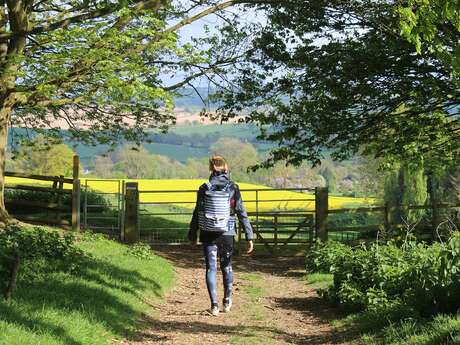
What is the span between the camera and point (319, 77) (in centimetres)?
1554

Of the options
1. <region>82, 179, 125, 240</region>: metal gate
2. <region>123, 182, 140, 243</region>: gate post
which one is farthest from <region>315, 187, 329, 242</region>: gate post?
<region>82, 179, 125, 240</region>: metal gate

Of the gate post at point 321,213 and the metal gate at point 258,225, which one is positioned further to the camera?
the metal gate at point 258,225

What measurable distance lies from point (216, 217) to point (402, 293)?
2.62 m

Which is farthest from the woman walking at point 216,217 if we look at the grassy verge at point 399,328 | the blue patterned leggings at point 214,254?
the grassy verge at point 399,328

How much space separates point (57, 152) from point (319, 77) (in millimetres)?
61019

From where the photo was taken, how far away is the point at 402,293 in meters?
7.40

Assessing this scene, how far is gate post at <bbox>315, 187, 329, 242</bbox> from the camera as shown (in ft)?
55.0

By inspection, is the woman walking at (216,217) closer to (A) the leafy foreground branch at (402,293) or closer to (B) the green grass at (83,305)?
(B) the green grass at (83,305)

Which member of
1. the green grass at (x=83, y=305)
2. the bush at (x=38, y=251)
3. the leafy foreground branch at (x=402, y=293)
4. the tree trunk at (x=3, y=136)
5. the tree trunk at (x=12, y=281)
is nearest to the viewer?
the green grass at (x=83, y=305)

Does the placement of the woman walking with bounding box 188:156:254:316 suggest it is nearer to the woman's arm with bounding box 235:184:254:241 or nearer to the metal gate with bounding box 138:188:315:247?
the woman's arm with bounding box 235:184:254:241

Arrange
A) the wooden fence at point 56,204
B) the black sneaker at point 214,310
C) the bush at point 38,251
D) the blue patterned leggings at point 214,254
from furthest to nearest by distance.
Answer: the wooden fence at point 56,204, the bush at point 38,251, the black sneaker at point 214,310, the blue patterned leggings at point 214,254

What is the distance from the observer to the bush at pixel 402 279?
5848mm

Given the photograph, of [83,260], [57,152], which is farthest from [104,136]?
[57,152]

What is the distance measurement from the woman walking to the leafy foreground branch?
171cm
